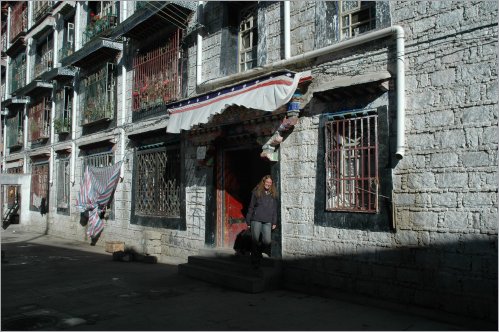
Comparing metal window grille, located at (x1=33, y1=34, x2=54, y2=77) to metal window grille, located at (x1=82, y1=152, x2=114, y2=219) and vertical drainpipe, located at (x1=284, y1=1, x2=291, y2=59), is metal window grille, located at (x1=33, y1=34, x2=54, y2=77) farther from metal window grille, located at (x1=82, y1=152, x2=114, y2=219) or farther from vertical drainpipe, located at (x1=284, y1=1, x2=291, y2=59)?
vertical drainpipe, located at (x1=284, y1=1, x2=291, y2=59)

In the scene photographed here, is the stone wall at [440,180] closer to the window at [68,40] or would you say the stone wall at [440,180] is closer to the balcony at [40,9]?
the window at [68,40]

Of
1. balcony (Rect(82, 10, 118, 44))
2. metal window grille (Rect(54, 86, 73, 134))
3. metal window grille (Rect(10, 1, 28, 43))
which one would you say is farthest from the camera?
metal window grille (Rect(10, 1, 28, 43))

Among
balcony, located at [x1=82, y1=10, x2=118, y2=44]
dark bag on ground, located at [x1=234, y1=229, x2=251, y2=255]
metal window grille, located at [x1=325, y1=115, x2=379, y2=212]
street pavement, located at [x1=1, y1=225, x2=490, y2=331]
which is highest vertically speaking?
balcony, located at [x1=82, y1=10, x2=118, y2=44]

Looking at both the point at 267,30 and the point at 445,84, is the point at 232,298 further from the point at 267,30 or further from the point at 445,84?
the point at 267,30

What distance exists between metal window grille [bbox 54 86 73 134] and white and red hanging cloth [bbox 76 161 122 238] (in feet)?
10.3

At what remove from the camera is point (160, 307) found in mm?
6641

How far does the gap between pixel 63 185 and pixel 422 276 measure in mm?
15076

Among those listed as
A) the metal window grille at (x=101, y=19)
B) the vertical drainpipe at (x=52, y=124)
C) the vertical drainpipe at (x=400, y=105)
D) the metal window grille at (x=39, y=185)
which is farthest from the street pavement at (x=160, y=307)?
the metal window grille at (x=39, y=185)

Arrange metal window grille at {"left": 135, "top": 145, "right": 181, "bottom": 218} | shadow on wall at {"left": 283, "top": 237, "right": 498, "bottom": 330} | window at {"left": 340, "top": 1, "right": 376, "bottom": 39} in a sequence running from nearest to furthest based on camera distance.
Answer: shadow on wall at {"left": 283, "top": 237, "right": 498, "bottom": 330} < window at {"left": 340, "top": 1, "right": 376, "bottom": 39} < metal window grille at {"left": 135, "top": 145, "right": 181, "bottom": 218}

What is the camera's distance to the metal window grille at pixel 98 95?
566 inches

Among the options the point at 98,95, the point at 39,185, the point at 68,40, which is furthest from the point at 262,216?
the point at 39,185

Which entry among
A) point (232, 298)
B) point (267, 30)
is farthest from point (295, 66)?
point (232, 298)

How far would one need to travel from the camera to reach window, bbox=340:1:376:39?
24.5 feet

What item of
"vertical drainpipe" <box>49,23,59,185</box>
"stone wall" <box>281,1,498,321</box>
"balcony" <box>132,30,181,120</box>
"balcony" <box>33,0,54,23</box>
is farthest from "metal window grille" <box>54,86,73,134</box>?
"stone wall" <box>281,1,498,321</box>
